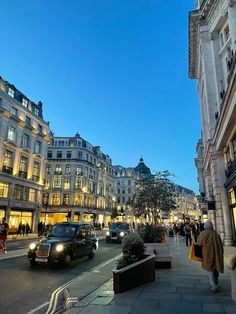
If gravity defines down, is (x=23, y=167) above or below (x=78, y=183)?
below

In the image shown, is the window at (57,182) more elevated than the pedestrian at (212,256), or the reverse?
the window at (57,182)

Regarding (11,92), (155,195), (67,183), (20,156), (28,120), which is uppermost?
(11,92)

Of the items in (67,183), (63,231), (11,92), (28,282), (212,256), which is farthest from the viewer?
(67,183)

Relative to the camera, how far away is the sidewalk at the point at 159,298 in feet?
17.4

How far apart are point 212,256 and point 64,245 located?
22.6 ft

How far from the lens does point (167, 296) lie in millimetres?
6234

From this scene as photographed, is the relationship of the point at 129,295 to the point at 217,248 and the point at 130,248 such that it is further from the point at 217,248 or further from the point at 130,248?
the point at 217,248

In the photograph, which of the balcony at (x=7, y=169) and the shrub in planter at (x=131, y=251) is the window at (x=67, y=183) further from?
the shrub in planter at (x=131, y=251)

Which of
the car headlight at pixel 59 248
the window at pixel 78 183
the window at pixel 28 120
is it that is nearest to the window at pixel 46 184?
the window at pixel 78 183

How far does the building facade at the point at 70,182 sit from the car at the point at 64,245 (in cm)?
4834

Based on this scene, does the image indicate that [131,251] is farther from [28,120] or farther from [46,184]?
[46,184]

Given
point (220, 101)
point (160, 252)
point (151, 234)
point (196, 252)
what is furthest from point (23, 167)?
point (196, 252)

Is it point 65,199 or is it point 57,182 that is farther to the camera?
point 57,182

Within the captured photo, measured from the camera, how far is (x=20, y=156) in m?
40.3
